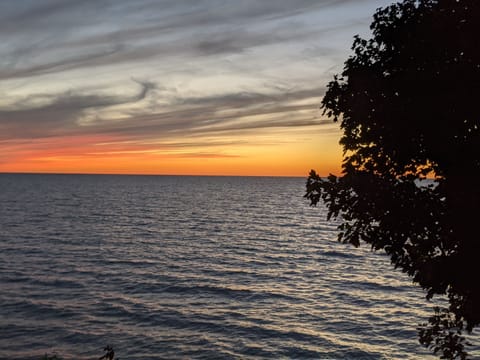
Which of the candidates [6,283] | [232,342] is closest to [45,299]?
[6,283]

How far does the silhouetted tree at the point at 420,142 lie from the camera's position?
34.2 feet

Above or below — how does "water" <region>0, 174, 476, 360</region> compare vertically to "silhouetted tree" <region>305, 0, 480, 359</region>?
below

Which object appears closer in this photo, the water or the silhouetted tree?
the silhouetted tree

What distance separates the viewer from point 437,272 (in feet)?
34.2

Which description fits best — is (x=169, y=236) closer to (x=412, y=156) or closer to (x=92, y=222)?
(x=92, y=222)

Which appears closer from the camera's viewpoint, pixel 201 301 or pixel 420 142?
pixel 420 142

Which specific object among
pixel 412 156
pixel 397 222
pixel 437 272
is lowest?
pixel 437 272

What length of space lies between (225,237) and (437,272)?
67.3 meters

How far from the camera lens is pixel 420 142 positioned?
1127cm

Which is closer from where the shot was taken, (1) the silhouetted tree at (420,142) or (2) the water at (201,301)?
(1) the silhouetted tree at (420,142)

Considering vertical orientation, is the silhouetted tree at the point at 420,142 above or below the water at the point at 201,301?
above

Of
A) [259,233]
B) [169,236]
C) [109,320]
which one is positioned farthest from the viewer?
[259,233]

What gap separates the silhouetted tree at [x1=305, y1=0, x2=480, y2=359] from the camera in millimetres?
10422

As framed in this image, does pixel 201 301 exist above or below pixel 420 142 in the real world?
below
